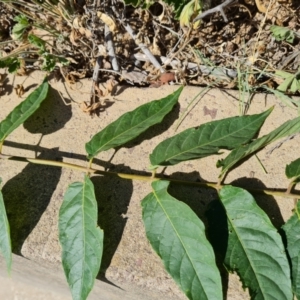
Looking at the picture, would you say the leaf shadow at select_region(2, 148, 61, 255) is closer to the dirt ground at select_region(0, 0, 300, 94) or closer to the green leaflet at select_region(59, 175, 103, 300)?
the green leaflet at select_region(59, 175, 103, 300)

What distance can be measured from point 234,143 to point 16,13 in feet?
3.18

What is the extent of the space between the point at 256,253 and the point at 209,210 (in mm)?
165

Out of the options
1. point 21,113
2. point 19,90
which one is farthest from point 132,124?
point 19,90

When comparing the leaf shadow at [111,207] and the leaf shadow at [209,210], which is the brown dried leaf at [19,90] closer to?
the leaf shadow at [111,207]

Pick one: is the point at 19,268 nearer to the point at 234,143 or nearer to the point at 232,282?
the point at 232,282

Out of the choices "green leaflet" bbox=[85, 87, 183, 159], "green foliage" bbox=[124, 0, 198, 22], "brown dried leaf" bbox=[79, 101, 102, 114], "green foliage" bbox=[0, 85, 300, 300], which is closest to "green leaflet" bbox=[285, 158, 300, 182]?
"green foliage" bbox=[0, 85, 300, 300]

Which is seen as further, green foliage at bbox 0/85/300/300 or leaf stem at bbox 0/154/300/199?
leaf stem at bbox 0/154/300/199

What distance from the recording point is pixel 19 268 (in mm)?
1723

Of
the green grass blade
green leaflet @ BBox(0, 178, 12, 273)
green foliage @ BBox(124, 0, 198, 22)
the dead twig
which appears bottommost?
green leaflet @ BBox(0, 178, 12, 273)

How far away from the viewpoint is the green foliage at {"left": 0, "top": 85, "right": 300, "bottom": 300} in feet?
4.22

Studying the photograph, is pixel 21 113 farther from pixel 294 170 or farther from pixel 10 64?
pixel 294 170

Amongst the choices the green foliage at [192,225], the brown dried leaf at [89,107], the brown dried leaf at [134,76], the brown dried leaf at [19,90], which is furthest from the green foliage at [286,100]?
the brown dried leaf at [19,90]

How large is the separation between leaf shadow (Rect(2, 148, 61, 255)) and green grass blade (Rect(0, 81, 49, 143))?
0.13 m

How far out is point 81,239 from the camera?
55.0 inches
